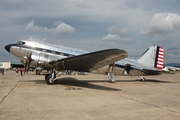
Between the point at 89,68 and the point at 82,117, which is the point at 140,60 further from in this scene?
the point at 82,117

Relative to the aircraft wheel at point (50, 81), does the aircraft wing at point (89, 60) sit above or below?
above

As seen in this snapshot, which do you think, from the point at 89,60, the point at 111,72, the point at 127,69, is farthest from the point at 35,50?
the point at 127,69

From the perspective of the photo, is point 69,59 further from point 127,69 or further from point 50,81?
point 127,69

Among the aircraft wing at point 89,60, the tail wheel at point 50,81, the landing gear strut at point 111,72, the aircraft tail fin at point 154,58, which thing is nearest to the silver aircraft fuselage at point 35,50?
the tail wheel at point 50,81

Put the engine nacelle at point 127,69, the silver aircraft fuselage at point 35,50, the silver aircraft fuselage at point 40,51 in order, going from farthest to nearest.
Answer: the engine nacelle at point 127,69 < the silver aircraft fuselage at point 35,50 < the silver aircraft fuselage at point 40,51

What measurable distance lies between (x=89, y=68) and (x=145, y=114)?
35.1 feet

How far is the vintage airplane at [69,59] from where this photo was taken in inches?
523

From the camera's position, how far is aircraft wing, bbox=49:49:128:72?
1228cm

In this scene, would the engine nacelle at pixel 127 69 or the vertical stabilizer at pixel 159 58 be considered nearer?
the engine nacelle at pixel 127 69

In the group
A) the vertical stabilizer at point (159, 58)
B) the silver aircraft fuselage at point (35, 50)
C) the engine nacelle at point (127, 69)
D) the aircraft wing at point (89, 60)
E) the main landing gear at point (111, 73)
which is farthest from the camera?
the vertical stabilizer at point (159, 58)

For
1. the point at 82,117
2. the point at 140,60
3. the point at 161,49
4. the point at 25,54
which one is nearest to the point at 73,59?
the point at 25,54

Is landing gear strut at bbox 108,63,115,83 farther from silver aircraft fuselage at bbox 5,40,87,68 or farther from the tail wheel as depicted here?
the tail wheel

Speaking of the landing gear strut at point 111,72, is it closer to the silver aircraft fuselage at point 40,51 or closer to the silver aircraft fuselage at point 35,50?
the silver aircraft fuselage at point 40,51

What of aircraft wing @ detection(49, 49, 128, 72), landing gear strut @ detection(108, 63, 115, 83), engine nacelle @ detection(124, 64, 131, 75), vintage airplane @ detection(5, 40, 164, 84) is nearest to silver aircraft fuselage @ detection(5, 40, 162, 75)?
vintage airplane @ detection(5, 40, 164, 84)
